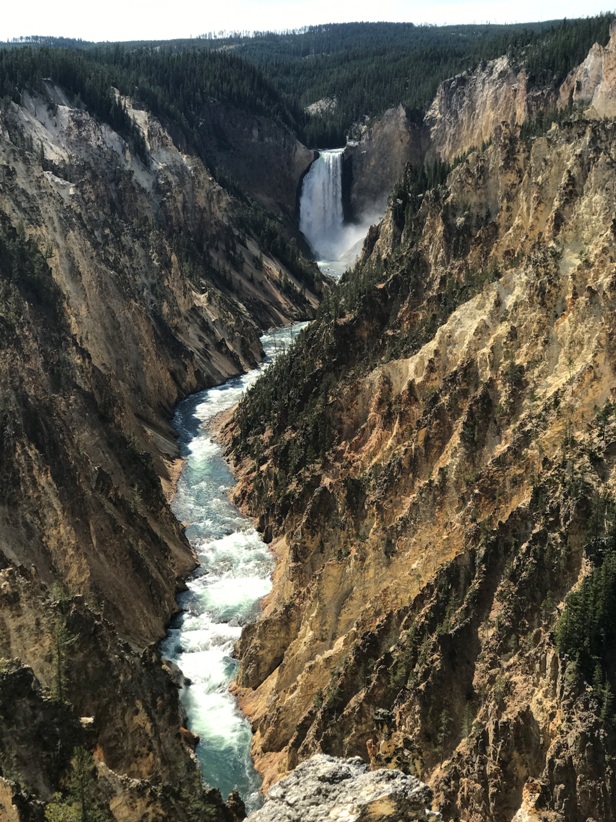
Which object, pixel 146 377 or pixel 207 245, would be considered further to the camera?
pixel 207 245

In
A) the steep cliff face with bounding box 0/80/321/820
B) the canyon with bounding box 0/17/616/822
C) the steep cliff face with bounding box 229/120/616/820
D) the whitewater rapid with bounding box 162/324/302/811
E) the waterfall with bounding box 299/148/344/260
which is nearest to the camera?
the canyon with bounding box 0/17/616/822

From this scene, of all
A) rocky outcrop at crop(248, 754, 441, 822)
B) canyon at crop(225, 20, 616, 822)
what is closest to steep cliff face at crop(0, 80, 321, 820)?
canyon at crop(225, 20, 616, 822)

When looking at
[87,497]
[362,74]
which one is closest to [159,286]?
[87,497]

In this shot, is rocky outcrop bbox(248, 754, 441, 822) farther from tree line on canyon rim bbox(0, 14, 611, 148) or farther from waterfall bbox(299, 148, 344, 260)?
waterfall bbox(299, 148, 344, 260)

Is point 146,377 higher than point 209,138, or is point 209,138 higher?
point 209,138

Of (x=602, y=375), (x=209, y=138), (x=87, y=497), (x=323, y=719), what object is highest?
(x=209, y=138)

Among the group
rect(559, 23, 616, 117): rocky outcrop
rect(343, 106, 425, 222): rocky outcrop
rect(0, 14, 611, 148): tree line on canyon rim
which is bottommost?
rect(343, 106, 425, 222): rocky outcrop

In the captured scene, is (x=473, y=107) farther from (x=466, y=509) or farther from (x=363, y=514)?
(x=466, y=509)

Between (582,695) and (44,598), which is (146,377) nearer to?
(44,598)
